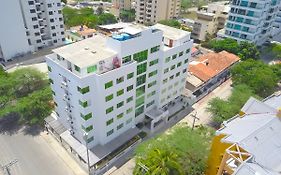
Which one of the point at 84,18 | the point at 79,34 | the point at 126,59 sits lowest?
the point at 79,34

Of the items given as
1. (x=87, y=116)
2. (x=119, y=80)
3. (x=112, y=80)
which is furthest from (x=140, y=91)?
(x=87, y=116)

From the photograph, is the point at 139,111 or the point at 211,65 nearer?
the point at 139,111

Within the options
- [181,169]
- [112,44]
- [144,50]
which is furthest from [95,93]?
[181,169]

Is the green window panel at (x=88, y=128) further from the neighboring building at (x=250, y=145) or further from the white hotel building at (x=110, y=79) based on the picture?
the neighboring building at (x=250, y=145)

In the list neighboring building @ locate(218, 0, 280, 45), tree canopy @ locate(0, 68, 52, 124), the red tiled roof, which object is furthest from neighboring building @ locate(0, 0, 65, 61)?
neighboring building @ locate(218, 0, 280, 45)

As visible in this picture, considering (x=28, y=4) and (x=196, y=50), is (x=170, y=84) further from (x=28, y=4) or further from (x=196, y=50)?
(x=28, y=4)

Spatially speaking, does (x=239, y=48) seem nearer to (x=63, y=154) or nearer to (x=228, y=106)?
(x=228, y=106)
